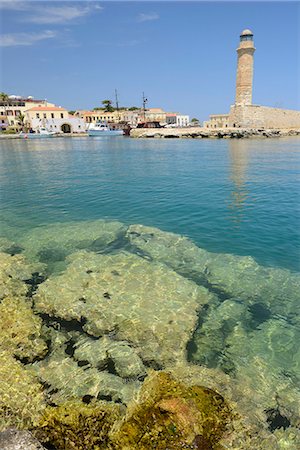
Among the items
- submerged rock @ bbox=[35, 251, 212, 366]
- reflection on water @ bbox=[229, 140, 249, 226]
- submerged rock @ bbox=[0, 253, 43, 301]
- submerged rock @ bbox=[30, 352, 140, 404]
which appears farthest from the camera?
reflection on water @ bbox=[229, 140, 249, 226]

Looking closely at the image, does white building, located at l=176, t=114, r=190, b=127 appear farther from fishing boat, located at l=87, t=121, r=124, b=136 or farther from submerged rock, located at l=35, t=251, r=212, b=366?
submerged rock, located at l=35, t=251, r=212, b=366

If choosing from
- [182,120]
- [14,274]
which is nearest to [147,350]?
[14,274]

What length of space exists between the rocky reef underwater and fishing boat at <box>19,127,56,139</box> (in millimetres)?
92239

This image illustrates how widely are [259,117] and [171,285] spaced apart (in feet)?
305

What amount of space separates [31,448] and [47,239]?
30.8ft

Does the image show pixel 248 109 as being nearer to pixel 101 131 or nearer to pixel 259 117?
pixel 259 117

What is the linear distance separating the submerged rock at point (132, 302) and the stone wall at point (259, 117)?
8701cm

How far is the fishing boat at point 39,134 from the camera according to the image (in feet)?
304

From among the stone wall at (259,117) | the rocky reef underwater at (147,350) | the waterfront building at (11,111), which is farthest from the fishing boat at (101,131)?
the rocky reef underwater at (147,350)

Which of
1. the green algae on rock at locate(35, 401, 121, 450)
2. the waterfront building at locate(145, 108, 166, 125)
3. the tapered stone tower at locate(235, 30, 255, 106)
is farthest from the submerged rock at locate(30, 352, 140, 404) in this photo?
the waterfront building at locate(145, 108, 166, 125)

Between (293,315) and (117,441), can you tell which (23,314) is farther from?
(293,315)

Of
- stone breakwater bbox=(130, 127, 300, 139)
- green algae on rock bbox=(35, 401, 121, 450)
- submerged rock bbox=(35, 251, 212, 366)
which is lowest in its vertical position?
submerged rock bbox=(35, 251, 212, 366)

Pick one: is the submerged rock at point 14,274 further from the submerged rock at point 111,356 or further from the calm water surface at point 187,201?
the calm water surface at point 187,201

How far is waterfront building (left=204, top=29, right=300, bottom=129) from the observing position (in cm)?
7750
